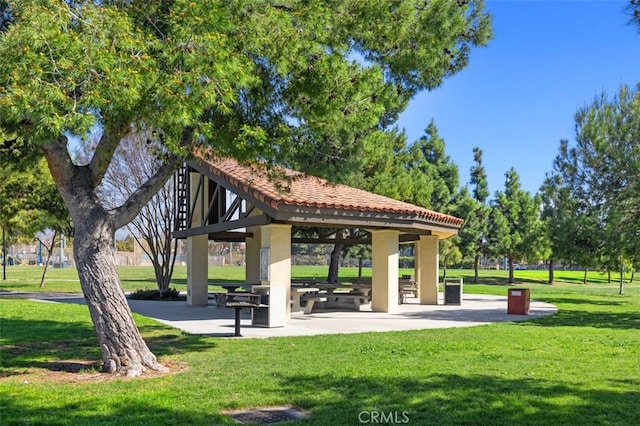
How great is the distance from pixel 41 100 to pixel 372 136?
5.00 metres

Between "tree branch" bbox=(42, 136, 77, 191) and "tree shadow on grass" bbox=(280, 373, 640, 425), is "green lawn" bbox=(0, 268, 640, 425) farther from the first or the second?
"tree branch" bbox=(42, 136, 77, 191)

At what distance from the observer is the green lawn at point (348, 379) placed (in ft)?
19.7

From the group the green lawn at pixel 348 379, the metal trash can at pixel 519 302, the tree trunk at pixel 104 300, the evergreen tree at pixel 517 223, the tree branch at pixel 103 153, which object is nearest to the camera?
the green lawn at pixel 348 379

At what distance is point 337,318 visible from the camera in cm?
1563

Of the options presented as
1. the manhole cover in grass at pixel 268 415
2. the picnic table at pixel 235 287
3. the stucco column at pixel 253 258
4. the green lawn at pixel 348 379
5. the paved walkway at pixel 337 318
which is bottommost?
the paved walkway at pixel 337 318

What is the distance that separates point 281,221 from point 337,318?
314 centimetres

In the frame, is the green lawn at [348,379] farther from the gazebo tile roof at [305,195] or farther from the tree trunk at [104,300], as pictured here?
the gazebo tile roof at [305,195]

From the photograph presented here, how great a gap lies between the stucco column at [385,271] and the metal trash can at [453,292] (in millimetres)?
3850

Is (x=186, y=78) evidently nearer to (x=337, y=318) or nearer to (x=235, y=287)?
(x=337, y=318)

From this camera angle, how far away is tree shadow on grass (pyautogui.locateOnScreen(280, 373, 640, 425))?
5.84 m

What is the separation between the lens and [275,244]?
1450 centimetres

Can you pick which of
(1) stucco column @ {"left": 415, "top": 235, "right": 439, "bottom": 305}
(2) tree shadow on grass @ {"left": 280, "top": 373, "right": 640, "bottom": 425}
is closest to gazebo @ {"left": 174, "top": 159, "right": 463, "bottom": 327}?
(1) stucco column @ {"left": 415, "top": 235, "right": 439, "bottom": 305}

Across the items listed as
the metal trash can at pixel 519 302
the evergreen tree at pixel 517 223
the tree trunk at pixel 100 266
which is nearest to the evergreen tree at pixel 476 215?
the evergreen tree at pixel 517 223

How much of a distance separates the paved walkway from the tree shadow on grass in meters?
5.01
